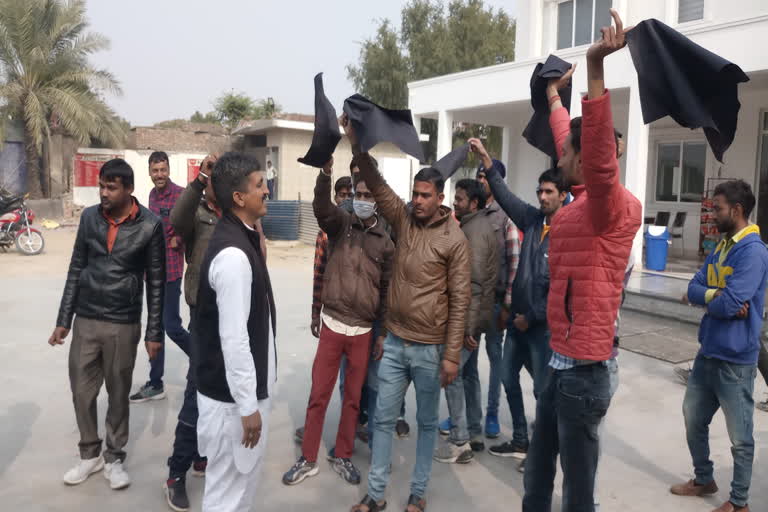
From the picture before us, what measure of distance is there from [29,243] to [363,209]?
13121mm

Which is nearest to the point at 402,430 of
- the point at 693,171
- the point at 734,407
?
the point at 734,407

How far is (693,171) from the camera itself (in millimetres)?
13430

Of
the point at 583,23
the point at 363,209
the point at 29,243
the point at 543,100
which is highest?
the point at 583,23

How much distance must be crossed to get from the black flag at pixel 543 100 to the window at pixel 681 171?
11.4 meters

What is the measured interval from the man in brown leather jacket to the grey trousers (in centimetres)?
157

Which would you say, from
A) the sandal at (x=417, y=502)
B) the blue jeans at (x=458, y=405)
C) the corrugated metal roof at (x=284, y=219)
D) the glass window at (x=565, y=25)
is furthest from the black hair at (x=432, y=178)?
the corrugated metal roof at (x=284, y=219)

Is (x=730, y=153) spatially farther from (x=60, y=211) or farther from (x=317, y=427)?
(x=60, y=211)

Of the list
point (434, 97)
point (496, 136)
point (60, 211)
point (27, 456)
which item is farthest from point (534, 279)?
point (496, 136)

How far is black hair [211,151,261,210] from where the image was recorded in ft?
8.57

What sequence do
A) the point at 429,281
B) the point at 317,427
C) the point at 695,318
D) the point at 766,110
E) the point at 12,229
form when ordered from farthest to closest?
the point at 12,229 → the point at 766,110 → the point at 695,318 → the point at 317,427 → the point at 429,281

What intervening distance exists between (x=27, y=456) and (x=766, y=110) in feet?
42.6

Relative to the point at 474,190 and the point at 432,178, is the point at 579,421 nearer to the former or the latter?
the point at 432,178

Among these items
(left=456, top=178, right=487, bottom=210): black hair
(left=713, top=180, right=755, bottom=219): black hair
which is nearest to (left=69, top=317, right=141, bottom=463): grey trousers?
(left=456, top=178, right=487, bottom=210): black hair

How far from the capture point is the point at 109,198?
360cm
